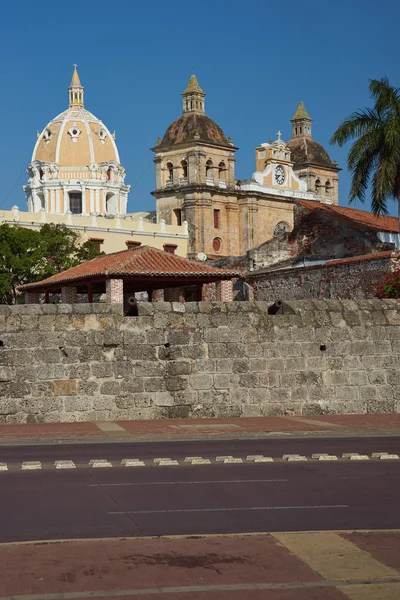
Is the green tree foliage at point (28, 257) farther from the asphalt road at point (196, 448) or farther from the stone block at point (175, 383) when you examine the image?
the asphalt road at point (196, 448)

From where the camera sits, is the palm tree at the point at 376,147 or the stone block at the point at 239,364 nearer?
the stone block at the point at 239,364

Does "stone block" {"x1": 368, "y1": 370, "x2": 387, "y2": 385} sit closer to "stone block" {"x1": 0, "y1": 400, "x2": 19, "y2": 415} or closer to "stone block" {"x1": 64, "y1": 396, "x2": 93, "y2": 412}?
"stone block" {"x1": 64, "y1": 396, "x2": 93, "y2": 412}

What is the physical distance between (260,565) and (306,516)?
1939 millimetres

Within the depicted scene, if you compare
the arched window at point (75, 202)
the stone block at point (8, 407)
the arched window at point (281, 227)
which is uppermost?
the arched window at point (75, 202)

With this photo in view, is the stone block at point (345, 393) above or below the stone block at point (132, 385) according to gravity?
below

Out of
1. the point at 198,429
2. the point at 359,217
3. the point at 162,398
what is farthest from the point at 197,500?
the point at 359,217

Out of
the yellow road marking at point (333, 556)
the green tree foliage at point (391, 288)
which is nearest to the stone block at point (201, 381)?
the green tree foliage at point (391, 288)

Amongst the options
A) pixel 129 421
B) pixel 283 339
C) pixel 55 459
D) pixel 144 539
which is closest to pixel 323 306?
pixel 283 339

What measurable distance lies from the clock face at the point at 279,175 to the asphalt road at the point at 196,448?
272 feet

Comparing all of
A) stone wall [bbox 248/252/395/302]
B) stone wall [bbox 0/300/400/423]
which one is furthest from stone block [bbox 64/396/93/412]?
stone wall [bbox 248/252/395/302]

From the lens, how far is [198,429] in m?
17.4

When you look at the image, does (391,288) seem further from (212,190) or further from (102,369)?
(212,190)

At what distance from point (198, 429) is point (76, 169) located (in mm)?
88072

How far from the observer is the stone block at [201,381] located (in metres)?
19.2
